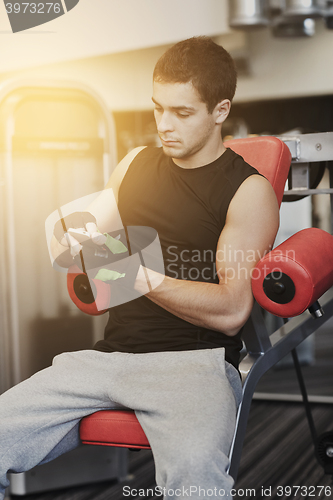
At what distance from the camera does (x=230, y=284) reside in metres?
0.99

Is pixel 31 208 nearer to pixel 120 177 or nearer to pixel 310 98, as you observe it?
pixel 120 177

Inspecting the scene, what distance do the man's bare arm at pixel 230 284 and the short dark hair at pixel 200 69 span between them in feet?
0.80

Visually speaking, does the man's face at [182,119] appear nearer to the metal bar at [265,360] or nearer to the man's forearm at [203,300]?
the man's forearm at [203,300]

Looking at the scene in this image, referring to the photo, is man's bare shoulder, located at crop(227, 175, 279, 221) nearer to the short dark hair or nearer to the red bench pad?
the short dark hair

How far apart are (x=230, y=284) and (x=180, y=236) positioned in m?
0.18

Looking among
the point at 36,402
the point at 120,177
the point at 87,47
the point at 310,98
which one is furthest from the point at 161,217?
the point at 310,98

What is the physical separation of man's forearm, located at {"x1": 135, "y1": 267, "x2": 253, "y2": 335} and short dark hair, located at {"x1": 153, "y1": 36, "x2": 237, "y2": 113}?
0.38 metres

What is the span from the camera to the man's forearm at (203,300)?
0.98 meters

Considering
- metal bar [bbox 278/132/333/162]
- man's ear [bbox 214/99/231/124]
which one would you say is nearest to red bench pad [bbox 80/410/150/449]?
man's ear [bbox 214/99/231/124]

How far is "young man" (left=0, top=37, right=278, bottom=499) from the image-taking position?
0.89 m

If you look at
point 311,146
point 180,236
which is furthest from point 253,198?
point 311,146

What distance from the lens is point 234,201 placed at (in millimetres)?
1061

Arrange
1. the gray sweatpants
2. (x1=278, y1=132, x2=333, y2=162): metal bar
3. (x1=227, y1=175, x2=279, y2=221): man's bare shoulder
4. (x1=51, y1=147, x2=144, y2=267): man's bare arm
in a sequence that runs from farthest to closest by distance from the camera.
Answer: (x1=278, y1=132, x2=333, y2=162): metal bar, (x1=51, y1=147, x2=144, y2=267): man's bare arm, (x1=227, y1=175, x2=279, y2=221): man's bare shoulder, the gray sweatpants

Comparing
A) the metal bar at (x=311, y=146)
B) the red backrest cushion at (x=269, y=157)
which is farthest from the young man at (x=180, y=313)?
the metal bar at (x=311, y=146)
